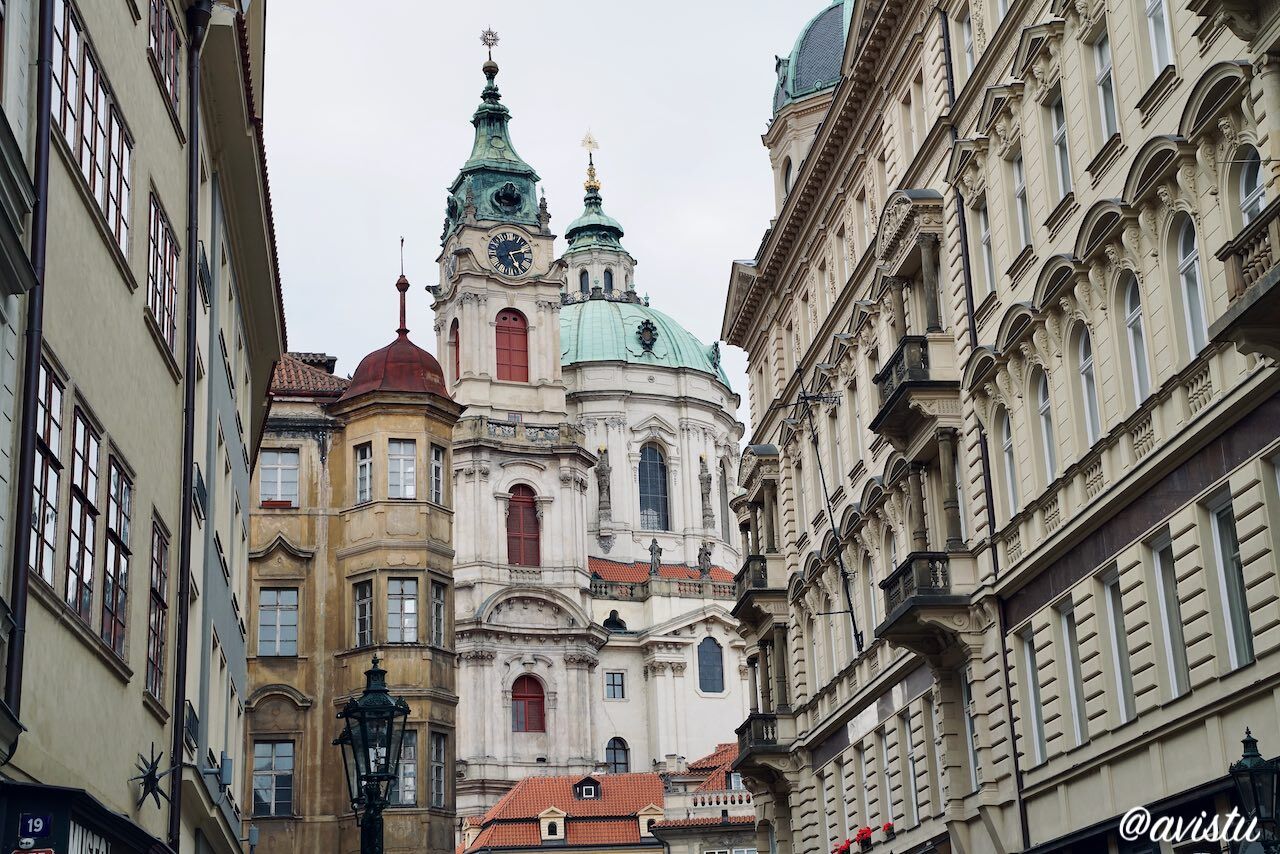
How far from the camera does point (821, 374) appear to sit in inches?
1535

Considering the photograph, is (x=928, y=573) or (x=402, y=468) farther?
(x=402, y=468)

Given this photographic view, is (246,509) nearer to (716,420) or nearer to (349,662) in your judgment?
(349,662)

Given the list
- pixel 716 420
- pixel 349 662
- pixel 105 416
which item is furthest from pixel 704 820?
pixel 105 416

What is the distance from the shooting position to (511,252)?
100m

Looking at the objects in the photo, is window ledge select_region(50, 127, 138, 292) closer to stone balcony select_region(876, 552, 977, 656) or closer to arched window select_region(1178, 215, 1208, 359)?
arched window select_region(1178, 215, 1208, 359)

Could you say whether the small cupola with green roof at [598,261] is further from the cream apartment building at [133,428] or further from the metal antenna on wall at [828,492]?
the cream apartment building at [133,428]

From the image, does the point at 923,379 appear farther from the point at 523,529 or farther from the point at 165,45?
the point at 523,529

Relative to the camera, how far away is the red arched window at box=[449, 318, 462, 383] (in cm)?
9769

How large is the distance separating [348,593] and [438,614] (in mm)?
2214

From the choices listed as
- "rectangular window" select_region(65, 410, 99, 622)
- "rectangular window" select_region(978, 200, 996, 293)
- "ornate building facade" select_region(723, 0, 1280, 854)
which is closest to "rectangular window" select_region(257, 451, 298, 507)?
"ornate building facade" select_region(723, 0, 1280, 854)

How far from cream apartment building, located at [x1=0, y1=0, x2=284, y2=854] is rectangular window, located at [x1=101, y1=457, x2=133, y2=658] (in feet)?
0.11

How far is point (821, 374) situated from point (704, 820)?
4069cm

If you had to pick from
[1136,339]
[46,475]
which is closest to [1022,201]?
[1136,339]

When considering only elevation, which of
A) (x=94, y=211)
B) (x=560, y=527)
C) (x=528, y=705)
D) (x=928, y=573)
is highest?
(x=560, y=527)
